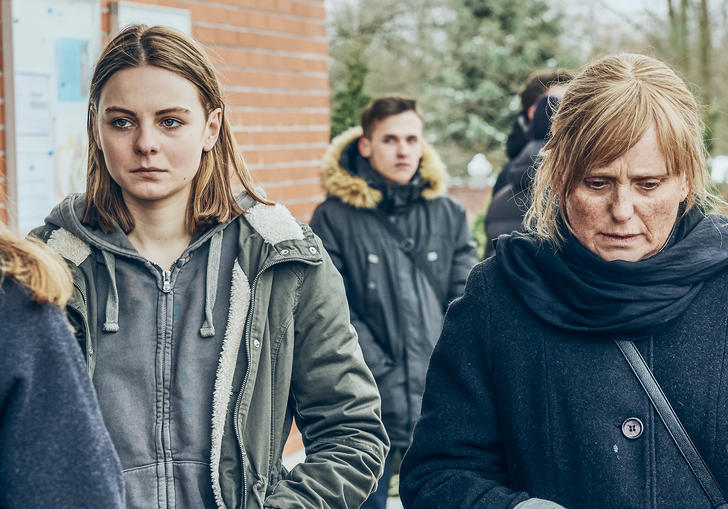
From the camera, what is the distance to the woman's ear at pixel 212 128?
8.80 ft

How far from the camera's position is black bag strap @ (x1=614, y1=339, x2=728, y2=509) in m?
2.12

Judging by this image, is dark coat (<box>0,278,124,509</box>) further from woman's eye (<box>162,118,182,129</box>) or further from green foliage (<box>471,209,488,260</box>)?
green foliage (<box>471,209,488,260</box>)

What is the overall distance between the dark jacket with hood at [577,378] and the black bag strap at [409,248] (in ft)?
9.76

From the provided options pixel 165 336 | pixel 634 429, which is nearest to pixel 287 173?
pixel 165 336

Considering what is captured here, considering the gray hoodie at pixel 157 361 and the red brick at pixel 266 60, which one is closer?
the gray hoodie at pixel 157 361

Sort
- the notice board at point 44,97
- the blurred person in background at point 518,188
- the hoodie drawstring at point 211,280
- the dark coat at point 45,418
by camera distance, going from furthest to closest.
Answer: the blurred person in background at point 518,188
the notice board at point 44,97
the hoodie drawstring at point 211,280
the dark coat at point 45,418

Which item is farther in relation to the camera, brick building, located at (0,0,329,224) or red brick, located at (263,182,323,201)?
red brick, located at (263,182,323,201)

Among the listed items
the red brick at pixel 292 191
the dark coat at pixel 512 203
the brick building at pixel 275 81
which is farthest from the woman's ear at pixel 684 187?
the red brick at pixel 292 191

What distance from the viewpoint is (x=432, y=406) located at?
245 centimetres

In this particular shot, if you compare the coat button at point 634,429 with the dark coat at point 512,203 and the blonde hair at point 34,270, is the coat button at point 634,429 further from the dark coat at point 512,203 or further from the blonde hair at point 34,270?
the dark coat at point 512,203

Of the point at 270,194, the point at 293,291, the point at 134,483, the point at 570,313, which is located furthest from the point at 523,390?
the point at 270,194

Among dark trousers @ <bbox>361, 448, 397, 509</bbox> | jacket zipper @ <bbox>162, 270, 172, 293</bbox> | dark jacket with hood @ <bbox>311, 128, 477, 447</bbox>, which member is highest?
jacket zipper @ <bbox>162, 270, 172, 293</bbox>

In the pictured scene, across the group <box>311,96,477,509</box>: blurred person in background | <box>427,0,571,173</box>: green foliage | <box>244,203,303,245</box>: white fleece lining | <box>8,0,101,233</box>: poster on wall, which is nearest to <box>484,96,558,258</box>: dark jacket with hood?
<box>311,96,477,509</box>: blurred person in background

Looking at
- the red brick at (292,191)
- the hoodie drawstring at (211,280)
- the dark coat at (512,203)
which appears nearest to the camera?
the hoodie drawstring at (211,280)
